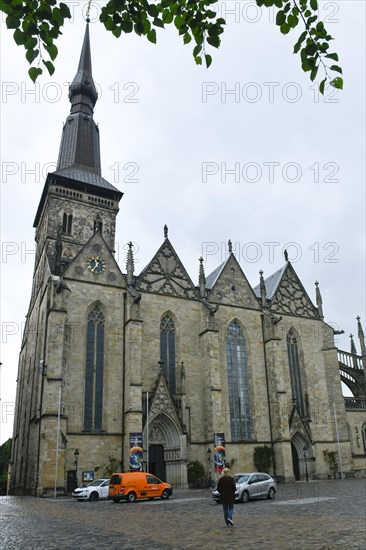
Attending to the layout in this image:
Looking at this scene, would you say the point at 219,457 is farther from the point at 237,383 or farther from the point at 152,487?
the point at 152,487

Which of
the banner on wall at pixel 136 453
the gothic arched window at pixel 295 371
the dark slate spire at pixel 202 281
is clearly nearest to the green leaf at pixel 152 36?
the banner on wall at pixel 136 453

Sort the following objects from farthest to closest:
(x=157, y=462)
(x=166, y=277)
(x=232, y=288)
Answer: (x=232, y=288), (x=166, y=277), (x=157, y=462)

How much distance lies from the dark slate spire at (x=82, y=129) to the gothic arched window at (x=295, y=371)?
24.3 meters

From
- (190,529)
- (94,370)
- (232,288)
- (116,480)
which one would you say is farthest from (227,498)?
(232,288)

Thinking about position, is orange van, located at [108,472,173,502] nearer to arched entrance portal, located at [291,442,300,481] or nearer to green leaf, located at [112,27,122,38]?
arched entrance portal, located at [291,442,300,481]

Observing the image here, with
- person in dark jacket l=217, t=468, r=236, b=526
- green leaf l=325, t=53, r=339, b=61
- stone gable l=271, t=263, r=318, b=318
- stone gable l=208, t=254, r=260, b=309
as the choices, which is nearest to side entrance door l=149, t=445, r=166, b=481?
stone gable l=208, t=254, r=260, b=309

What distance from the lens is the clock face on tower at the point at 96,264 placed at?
34156 mm

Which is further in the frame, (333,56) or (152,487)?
(152,487)

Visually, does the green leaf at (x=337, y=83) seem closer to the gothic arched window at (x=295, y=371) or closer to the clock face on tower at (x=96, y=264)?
the clock face on tower at (x=96, y=264)

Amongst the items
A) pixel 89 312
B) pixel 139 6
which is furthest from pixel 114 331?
pixel 139 6

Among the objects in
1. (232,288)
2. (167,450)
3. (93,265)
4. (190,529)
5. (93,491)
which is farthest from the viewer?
(232,288)

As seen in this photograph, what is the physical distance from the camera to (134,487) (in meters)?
21.9

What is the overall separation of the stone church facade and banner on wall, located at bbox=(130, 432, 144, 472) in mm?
436

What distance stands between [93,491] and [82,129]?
3557 cm
